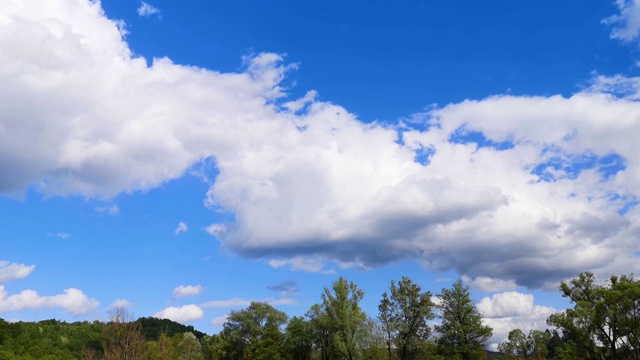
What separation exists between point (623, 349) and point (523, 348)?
4058 cm

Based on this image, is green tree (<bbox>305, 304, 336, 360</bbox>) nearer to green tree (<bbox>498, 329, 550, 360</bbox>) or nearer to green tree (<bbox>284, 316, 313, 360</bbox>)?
green tree (<bbox>284, 316, 313, 360</bbox>)

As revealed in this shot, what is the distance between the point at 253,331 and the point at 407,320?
109 feet

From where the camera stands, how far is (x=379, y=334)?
253 feet

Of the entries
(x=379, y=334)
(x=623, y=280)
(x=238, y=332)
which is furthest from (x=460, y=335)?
(x=238, y=332)

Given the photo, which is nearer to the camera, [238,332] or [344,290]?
[344,290]

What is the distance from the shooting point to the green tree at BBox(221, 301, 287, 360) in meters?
95.2

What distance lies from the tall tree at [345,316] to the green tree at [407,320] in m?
3.72

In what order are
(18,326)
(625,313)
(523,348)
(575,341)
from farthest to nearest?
(18,326) < (523,348) < (575,341) < (625,313)

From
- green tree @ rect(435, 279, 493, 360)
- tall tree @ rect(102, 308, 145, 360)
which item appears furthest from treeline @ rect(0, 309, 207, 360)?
green tree @ rect(435, 279, 493, 360)

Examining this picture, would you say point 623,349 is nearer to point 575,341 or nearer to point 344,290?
point 575,341

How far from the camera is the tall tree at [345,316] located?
76294mm

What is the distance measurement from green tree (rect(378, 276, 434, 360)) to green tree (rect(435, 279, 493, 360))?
3.29m

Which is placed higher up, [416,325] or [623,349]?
[416,325]

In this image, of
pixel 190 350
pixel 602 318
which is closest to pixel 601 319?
pixel 602 318
